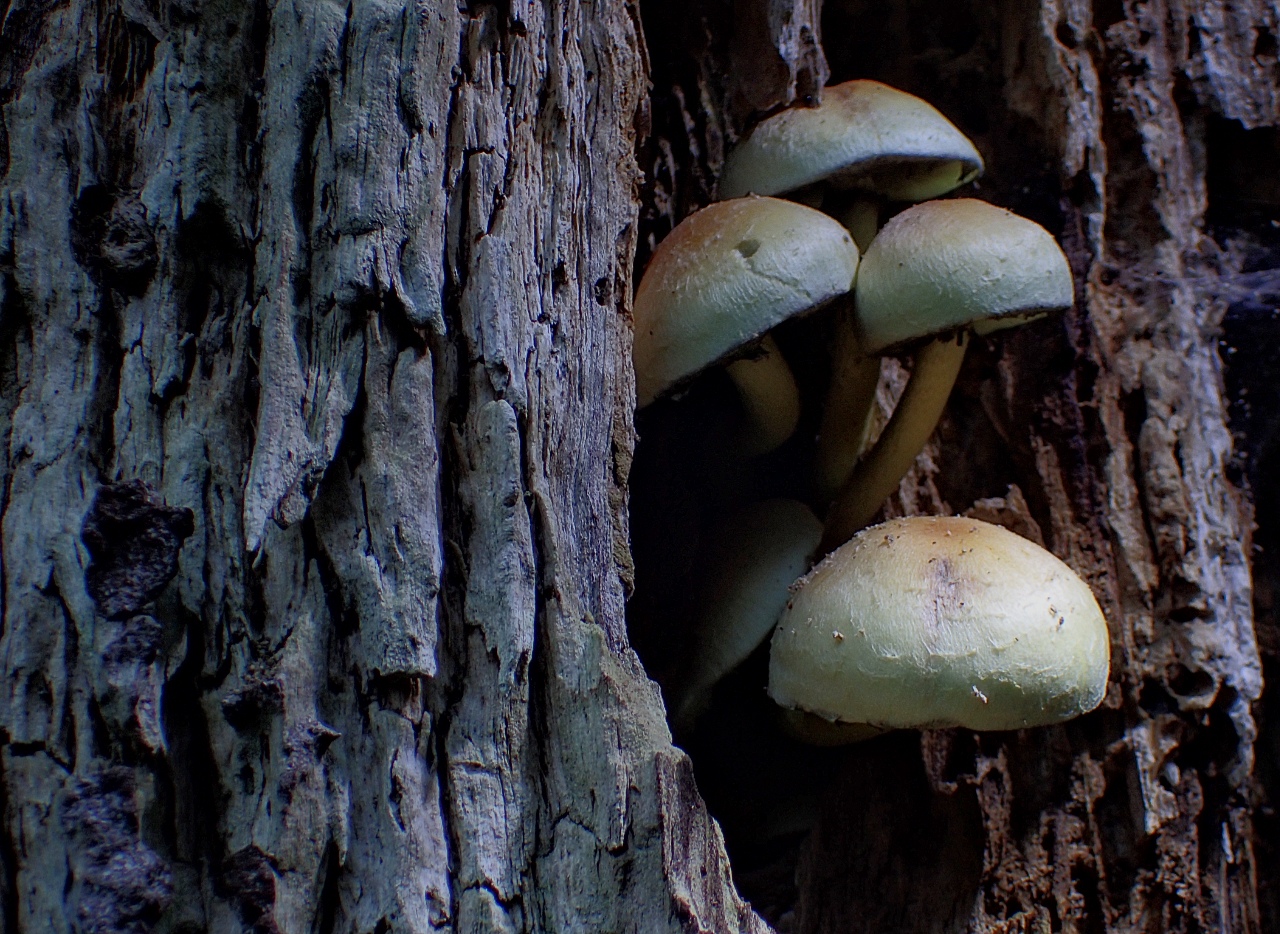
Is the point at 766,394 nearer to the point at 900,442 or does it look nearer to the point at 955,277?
the point at 900,442

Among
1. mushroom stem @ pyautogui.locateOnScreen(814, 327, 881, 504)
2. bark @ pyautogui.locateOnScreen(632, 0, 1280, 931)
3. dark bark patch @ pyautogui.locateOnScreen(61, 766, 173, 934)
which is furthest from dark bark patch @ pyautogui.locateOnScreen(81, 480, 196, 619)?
mushroom stem @ pyautogui.locateOnScreen(814, 327, 881, 504)

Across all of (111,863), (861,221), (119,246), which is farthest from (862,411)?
(111,863)

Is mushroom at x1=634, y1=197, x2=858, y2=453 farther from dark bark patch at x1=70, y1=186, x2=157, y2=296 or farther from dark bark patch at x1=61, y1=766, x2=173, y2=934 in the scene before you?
dark bark patch at x1=61, y1=766, x2=173, y2=934

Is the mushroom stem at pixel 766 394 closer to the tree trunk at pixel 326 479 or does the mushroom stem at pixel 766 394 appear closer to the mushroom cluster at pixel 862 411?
the mushroom cluster at pixel 862 411

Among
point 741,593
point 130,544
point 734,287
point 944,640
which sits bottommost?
point 944,640

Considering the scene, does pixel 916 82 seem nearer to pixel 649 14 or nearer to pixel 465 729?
pixel 649 14
